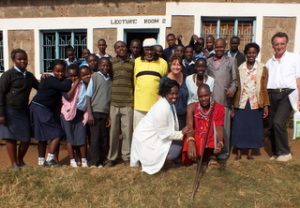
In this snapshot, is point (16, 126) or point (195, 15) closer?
point (16, 126)

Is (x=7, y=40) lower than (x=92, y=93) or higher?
higher

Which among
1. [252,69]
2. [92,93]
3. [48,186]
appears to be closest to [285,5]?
[252,69]

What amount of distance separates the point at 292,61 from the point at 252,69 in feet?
1.83

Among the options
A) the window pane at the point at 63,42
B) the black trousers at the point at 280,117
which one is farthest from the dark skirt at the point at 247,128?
the window pane at the point at 63,42

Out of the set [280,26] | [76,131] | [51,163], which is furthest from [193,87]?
[280,26]

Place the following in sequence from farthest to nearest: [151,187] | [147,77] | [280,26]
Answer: [280,26]
[147,77]
[151,187]

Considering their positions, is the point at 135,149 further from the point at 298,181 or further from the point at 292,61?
the point at 292,61

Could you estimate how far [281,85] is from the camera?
17.5ft

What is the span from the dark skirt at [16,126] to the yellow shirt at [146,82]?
154 cm

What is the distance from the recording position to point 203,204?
4.09m

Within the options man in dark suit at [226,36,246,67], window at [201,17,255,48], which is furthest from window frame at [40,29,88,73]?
man in dark suit at [226,36,246,67]

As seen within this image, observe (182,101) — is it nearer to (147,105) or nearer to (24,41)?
(147,105)

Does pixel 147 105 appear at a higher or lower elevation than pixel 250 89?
lower

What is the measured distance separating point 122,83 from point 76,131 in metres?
0.99
